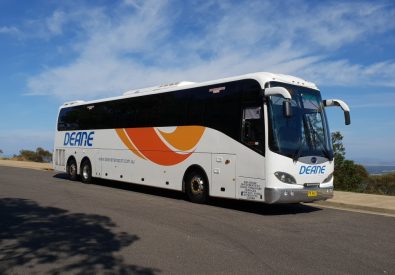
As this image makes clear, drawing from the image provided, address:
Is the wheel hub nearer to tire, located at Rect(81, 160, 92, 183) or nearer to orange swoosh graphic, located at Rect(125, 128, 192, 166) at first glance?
orange swoosh graphic, located at Rect(125, 128, 192, 166)

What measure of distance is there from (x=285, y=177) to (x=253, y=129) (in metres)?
1.40

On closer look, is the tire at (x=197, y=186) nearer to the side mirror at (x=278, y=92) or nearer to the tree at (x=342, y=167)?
the side mirror at (x=278, y=92)

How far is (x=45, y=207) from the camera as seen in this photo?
37.8ft

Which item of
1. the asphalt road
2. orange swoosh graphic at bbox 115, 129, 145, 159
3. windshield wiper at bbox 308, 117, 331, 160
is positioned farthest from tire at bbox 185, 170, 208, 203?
windshield wiper at bbox 308, 117, 331, 160

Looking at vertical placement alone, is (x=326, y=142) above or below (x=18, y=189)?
above

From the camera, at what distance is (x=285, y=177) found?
10.9m

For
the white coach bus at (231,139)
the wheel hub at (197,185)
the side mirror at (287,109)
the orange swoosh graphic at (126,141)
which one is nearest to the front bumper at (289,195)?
the white coach bus at (231,139)

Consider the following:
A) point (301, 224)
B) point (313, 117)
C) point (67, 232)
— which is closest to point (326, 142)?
point (313, 117)

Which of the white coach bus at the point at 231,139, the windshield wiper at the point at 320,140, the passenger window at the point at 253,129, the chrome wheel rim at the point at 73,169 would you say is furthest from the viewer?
the chrome wheel rim at the point at 73,169

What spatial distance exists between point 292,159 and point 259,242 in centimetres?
353

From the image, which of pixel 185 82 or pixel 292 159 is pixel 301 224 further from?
pixel 185 82

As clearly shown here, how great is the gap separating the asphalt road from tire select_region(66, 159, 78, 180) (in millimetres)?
7306

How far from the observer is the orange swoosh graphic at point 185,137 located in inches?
520

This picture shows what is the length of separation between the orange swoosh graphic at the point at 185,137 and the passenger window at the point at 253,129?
172cm
